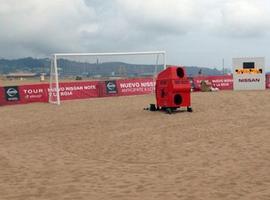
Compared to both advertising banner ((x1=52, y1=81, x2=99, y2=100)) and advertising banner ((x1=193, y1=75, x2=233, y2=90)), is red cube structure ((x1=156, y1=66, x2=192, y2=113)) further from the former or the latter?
advertising banner ((x1=193, y1=75, x2=233, y2=90))

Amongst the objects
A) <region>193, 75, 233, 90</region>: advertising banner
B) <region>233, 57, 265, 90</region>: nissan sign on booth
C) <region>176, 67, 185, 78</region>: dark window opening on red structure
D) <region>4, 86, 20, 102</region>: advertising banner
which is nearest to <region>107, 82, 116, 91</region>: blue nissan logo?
<region>4, 86, 20, 102</region>: advertising banner

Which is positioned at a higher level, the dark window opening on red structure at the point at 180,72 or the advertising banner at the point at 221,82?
the dark window opening on red structure at the point at 180,72

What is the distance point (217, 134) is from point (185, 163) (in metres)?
3.97

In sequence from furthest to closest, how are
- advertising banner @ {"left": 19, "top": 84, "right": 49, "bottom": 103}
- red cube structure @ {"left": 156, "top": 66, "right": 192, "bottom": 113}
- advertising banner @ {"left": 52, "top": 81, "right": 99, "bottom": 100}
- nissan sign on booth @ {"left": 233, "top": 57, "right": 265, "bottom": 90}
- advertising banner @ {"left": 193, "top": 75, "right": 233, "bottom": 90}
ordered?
advertising banner @ {"left": 193, "top": 75, "right": 233, "bottom": 90} < nissan sign on booth @ {"left": 233, "top": 57, "right": 265, "bottom": 90} < advertising banner @ {"left": 52, "top": 81, "right": 99, "bottom": 100} < advertising banner @ {"left": 19, "top": 84, "right": 49, "bottom": 103} < red cube structure @ {"left": 156, "top": 66, "right": 192, "bottom": 113}

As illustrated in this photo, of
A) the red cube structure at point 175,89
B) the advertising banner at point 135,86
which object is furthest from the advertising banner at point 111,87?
the red cube structure at point 175,89

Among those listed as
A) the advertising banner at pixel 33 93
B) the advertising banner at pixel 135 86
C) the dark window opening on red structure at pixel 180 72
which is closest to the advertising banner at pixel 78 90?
the advertising banner at pixel 33 93

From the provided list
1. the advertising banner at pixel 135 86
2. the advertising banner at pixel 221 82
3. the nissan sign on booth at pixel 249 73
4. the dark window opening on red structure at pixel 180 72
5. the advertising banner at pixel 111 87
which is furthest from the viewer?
the advertising banner at pixel 221 82

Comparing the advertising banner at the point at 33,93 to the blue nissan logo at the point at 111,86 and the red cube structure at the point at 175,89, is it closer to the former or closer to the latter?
the blue nissan logo at the point at 111,86

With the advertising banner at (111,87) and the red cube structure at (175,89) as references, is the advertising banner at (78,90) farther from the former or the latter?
the red cube structure at (175,89)

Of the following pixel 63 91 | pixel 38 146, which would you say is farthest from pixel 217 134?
pixel 63 91

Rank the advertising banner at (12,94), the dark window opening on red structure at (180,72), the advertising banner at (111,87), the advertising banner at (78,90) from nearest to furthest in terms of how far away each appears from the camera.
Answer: the dark window opening on red structure at (180,72)
the advertising banner at (12,94)
the advertising banner at (78,90)
the advertising banner at (111,87)

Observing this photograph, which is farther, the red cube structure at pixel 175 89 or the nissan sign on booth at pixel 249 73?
the nissan sign on booth at pixel 249 73

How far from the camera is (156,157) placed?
33.2 ft

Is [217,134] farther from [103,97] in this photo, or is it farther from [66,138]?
[103,97]
